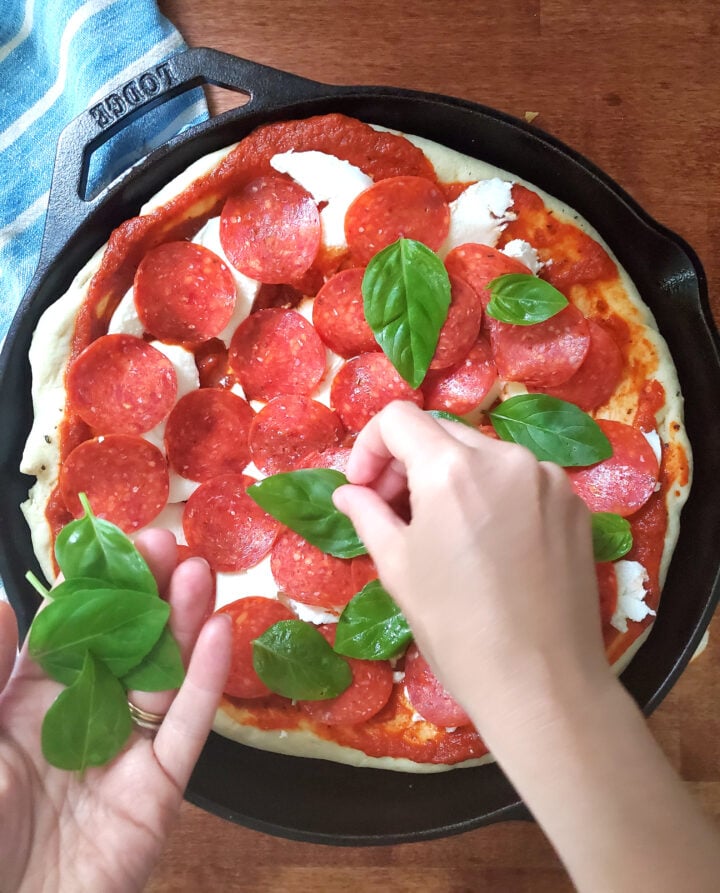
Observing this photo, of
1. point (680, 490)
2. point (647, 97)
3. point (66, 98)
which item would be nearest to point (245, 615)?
point (680, 490)

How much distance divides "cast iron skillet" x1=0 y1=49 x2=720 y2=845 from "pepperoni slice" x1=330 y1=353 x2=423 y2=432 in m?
0.47

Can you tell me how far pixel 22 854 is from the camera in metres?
1.00

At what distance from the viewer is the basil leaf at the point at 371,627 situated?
1.24 m

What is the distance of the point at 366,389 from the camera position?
131 centimetres

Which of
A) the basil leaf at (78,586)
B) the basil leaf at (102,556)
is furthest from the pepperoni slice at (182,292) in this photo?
the basil leaf at (78,586)

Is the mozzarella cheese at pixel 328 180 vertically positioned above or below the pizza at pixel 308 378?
above

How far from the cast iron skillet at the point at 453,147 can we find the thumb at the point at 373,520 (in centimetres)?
64

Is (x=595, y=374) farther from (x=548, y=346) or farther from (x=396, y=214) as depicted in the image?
(x=396, y=214)

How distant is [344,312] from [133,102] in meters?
0.51

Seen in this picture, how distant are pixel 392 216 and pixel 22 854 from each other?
3.60 ft

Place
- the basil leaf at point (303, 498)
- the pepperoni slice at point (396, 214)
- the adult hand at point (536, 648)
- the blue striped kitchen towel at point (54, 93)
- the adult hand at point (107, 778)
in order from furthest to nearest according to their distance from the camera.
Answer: the blue striped kitchen towel at point (54, 93)
the pepperoni slice at point (396, 214)
the basil leaf at point (303, 498)
the adult hand at point (107, 778)
the adult hand at point (536, 648)

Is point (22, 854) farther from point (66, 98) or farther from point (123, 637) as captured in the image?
point (66, 98)

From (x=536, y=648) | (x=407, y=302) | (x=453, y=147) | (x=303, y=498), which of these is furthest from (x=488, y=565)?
(x=453, y=147)

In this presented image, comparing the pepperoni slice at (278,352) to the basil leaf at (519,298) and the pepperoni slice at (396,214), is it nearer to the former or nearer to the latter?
the pepperoni slice at (396,214)
